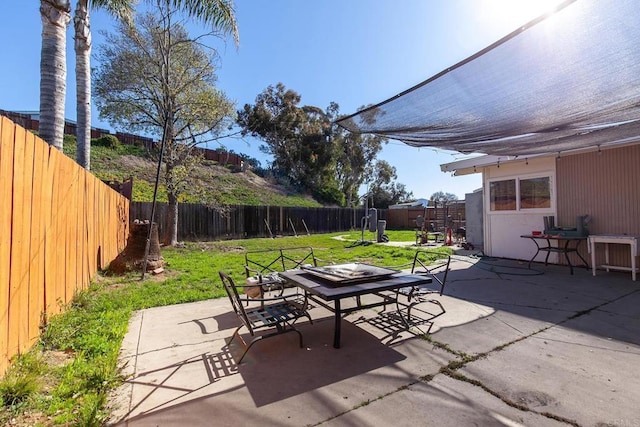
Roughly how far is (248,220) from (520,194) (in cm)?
1078

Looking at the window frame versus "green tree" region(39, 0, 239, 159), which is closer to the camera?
"green tree" region(39, 0, 239, 159)

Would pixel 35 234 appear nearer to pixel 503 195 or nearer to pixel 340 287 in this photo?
pixel 340 287

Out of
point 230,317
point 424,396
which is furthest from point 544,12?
point 230,317

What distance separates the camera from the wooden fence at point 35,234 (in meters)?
1.95

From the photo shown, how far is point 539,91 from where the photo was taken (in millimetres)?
2885

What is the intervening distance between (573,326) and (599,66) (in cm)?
239

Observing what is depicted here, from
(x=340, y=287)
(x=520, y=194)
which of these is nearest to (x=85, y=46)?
(x=340, y=287)

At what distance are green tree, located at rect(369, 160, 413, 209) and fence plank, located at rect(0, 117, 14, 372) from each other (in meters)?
27.3

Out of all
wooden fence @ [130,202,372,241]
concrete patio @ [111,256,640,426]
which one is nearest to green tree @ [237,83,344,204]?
wooden fence @ [130,202,372,241]

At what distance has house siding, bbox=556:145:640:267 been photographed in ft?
17.9

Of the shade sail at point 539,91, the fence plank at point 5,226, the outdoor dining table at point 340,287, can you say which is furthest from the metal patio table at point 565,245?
the fence plank at point 5,226

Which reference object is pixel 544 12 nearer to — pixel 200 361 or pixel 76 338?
pixel 200 361

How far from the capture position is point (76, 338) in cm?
267

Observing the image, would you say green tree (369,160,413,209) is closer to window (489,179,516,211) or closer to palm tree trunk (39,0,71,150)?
window (489,179,516,211)
